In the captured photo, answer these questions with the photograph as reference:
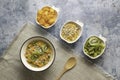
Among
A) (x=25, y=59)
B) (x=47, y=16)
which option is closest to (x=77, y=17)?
(x=47, y=16)

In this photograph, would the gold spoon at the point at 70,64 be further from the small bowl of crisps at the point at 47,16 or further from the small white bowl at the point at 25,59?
the small bowl of crisps at the point at 47,16

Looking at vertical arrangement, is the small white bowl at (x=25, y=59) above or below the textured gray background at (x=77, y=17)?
below

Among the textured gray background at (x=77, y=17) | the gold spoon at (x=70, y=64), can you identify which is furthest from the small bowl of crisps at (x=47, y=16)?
the gold spoon at (x=70, y=64)

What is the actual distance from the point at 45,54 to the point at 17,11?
25 centimetres

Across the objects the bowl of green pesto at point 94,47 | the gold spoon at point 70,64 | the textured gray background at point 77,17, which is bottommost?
the gold spoon at point 70,64

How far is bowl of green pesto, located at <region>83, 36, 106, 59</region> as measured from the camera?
68.7 inches

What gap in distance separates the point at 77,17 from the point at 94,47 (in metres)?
0.17

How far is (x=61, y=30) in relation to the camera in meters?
1.78

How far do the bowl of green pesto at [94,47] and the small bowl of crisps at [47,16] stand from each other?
0.60ft

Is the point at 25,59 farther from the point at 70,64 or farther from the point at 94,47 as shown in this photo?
the point at 94,47

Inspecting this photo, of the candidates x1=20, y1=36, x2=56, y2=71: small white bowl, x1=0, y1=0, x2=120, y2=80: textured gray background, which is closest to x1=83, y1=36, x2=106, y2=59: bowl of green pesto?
x1=0, y1=0, x2=120, y2=80: textured gray background

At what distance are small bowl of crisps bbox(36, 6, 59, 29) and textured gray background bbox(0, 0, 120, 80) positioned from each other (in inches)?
1.7

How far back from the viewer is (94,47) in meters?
1.74

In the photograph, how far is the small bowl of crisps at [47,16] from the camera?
1.77 meters
